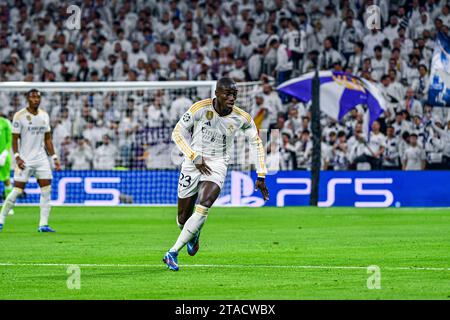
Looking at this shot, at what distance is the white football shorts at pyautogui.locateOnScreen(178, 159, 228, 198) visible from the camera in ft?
44.4

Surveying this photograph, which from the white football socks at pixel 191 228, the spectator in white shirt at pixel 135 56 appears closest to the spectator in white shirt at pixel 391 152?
the spectator in white shirt at pixel 135 56

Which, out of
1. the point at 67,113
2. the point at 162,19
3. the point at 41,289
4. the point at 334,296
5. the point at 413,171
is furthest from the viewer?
the point at 162,19

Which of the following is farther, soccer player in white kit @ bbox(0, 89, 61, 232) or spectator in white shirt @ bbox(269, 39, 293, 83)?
spectator in white shirt @ bbox(269, 39, 293, 83)

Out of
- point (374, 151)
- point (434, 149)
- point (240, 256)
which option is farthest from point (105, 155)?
point (240, 256)

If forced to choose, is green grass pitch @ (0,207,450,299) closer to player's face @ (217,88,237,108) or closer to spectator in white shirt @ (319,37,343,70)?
player's face @ (217,88,237,108)

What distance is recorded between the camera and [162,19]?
34438mm

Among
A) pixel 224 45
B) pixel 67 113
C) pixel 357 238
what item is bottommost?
pixel 357 238

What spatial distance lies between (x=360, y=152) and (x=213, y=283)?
1739 centimetres

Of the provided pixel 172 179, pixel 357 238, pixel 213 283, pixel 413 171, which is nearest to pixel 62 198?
pixel 172 179

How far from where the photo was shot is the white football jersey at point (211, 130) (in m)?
13.7

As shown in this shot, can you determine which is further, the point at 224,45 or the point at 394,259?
the point at 224,45

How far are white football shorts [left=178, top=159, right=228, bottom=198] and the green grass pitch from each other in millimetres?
992

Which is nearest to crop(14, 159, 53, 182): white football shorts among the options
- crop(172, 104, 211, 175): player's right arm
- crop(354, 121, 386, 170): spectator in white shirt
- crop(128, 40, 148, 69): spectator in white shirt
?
crop(172, 104, 211, 175): player's right arm

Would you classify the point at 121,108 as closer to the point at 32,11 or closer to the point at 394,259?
the point at 32,11
